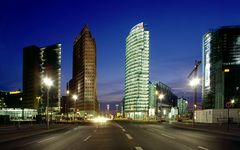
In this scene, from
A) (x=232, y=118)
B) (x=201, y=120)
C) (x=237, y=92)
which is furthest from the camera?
(x=237, y=92)

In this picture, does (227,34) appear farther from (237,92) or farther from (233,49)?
(237,92)

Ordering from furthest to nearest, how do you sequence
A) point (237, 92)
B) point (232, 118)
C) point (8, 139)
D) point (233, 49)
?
1. point (233, 49)
2. point (237, 92)
3. point (232, 118)
4. point (8, 139)

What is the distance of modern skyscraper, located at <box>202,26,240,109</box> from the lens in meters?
165

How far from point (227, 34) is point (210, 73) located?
77.2ft

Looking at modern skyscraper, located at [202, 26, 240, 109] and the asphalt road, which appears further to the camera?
modern skyscraper, located at [202, 26, 240, 109]

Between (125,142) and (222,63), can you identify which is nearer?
(125,142)

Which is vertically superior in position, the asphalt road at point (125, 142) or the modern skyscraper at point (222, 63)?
the modern skyscraper at point (222, 63)

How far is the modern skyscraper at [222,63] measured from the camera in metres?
165

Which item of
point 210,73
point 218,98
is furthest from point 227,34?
point 218,98

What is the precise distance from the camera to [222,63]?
17900 cm

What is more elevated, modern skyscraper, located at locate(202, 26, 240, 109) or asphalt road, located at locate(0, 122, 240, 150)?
modern skyscraper, located at locate(202, 26, 240, 109)

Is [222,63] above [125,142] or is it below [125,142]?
above

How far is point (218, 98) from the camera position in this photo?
169500 millimetres

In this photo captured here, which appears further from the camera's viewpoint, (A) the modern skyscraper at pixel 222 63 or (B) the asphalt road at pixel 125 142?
(A) the modern skyscraper at pixel 222 63
